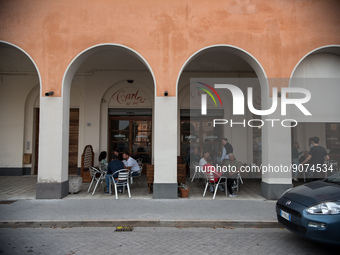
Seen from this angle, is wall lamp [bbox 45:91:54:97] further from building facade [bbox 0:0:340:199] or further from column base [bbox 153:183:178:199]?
column base [bbox 153:183:178:199]

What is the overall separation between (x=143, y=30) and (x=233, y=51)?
112 inches

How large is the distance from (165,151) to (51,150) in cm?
333

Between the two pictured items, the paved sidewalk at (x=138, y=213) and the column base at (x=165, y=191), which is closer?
the paved sidewalk at (x=138, y=213)

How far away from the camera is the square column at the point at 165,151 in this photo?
289 inches

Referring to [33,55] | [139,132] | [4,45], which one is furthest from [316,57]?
[4,45]

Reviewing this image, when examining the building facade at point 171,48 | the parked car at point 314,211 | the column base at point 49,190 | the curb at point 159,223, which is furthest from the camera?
the building facade at point 171,48

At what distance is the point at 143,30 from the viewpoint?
24.9ft

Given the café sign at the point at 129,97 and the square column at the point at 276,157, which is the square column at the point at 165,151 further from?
the café sign at the point at 129,97

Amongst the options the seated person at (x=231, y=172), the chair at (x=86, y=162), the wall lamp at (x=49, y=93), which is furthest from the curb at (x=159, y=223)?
the chair at (x=86, y=162)

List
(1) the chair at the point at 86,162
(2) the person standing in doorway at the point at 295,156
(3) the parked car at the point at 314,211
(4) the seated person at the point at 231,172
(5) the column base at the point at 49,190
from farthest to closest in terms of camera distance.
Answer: (2) the person standing in doorway at the point at 295,156, (1) the chair at the point at 86,162, (4) the seated person at the point at 231,172, (5) the column base at the point at 49,190, (3) the parked car at the point at 314,211

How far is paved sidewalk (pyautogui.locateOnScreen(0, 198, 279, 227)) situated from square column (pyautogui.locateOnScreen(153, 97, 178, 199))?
0.37 metres

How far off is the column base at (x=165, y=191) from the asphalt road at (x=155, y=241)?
2.00 metres

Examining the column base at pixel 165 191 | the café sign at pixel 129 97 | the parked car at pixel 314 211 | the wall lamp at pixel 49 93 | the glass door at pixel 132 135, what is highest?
the café sign at pixel 129 97

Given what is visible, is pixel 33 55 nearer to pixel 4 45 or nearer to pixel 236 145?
pixel 4 45
